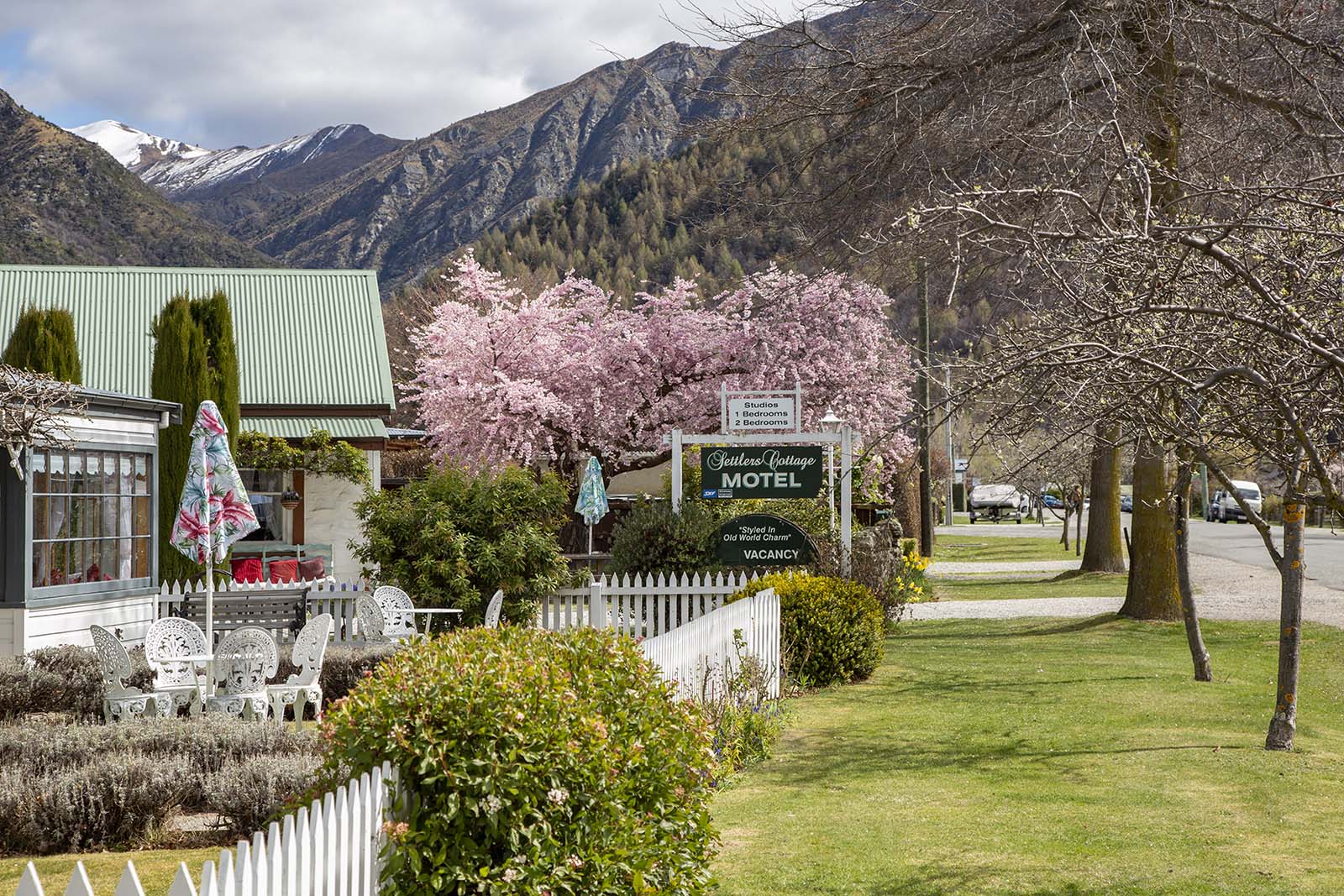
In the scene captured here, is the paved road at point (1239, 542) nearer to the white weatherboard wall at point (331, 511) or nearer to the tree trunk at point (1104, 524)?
the tree trunk at point (1104, 524)

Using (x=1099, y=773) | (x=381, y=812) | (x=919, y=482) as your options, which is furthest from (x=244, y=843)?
(x=919, y=482)

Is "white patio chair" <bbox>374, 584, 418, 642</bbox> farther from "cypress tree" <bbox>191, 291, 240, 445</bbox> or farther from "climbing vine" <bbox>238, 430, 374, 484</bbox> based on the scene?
"climbing vine" <bbox>238, 430, 374, 484</bbox>

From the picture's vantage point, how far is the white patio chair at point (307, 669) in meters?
9.64

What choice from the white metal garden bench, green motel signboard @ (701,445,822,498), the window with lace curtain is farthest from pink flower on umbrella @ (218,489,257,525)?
green motel signboard @ (701,445,822,498)

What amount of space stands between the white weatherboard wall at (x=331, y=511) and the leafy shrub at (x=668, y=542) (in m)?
8.01

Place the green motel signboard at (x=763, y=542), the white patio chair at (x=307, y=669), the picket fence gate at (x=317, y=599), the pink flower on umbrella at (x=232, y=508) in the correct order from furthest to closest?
the green motel signboard at (x=763, y=542) < the picket fence gate at (x=317, y=599) < the pink flower on umbrella at (x=232, y=508) < the white patio chair at (x=307, y=669)

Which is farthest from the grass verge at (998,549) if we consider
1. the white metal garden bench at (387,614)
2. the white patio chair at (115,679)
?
the white patio chair at (115,679)

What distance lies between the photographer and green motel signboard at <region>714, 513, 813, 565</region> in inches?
569

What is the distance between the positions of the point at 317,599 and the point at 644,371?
11.0 meters

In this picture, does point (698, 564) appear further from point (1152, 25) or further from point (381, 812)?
point (381, 812)

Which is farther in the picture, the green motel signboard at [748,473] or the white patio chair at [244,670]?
the green motel signboard at [748,473]

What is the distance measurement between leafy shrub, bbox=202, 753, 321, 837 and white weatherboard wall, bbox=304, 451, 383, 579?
15616 millimetres

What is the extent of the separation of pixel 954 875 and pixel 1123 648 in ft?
31.1

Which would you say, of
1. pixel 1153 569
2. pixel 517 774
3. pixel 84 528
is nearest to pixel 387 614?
pixel 84 528
